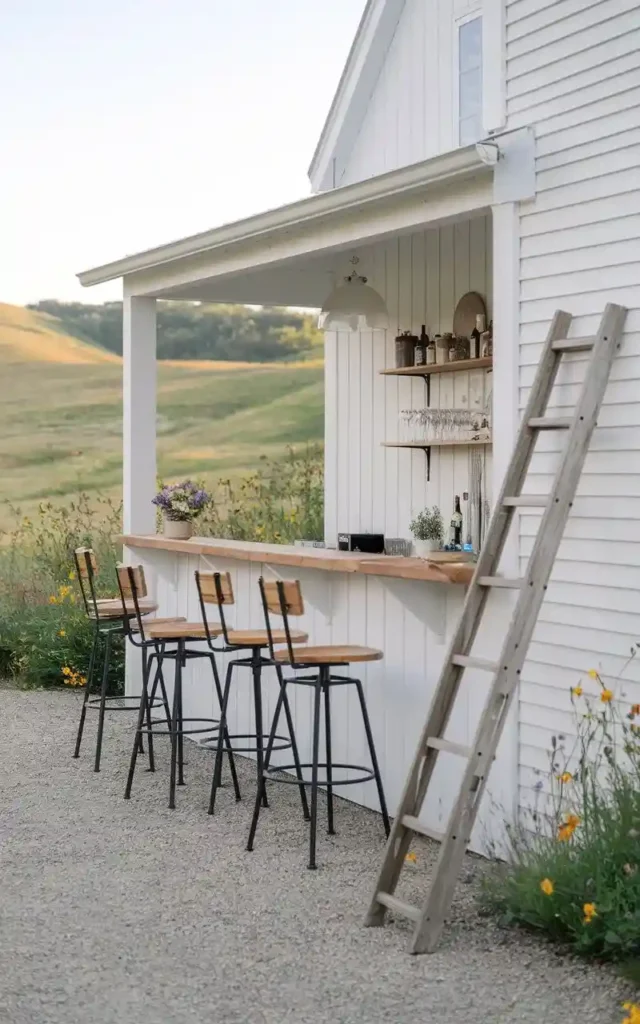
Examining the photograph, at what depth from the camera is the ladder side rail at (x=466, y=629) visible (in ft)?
15.4

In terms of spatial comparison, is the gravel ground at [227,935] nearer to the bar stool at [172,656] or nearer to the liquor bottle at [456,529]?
the bar stool at [172,656]

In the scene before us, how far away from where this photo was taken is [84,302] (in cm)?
2081

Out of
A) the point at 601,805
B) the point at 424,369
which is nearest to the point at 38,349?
the point at 424,369

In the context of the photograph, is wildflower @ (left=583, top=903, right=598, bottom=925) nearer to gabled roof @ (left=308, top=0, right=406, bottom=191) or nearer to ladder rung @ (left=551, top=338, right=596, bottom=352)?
ladder rung @ (left=551, top=338, right=596, bottom=352)

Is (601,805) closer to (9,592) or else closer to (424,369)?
(424,369)

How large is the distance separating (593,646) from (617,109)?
199 centimetres

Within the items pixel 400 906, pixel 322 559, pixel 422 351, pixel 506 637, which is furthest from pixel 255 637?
pixel 422 351

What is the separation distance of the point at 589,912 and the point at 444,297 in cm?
479

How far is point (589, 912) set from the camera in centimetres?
404

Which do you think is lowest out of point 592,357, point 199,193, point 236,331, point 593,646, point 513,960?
point 513,960

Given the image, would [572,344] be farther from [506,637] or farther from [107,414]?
[107,414]

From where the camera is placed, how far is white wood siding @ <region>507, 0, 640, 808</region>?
4.82 m

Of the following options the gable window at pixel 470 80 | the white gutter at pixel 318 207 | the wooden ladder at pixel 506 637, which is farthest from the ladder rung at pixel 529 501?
the gable window at pixel 470 80

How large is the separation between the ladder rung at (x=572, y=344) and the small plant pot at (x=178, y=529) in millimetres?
3781
